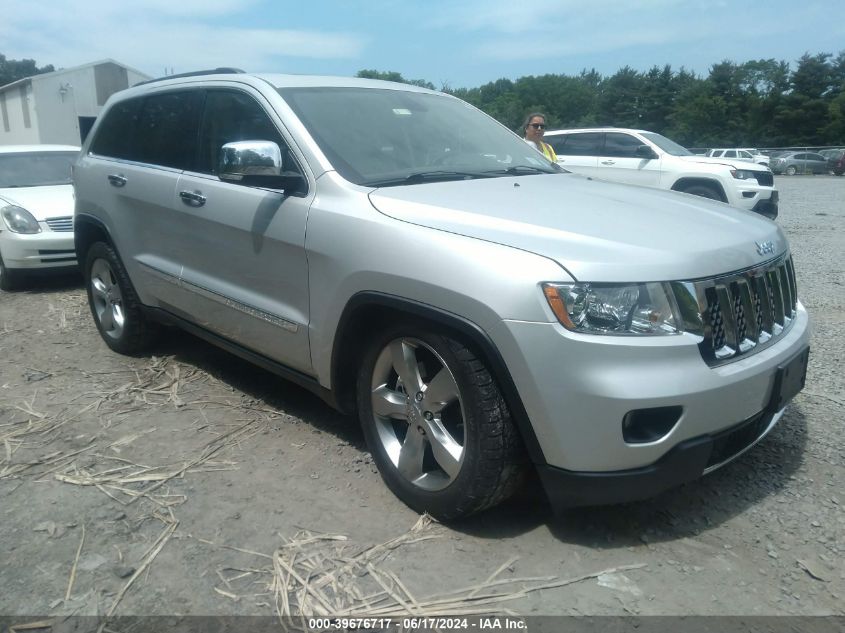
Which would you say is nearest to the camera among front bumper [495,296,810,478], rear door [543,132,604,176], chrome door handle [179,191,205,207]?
front bumper [495,296,810,478]

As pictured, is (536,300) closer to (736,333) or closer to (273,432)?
(736,333)

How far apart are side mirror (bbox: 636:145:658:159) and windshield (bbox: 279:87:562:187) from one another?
872cm

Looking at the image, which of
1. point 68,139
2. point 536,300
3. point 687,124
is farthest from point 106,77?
point 687,124

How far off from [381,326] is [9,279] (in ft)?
20.9

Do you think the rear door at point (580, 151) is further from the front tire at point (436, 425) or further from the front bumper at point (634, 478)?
the front bumper at point (634, 478)

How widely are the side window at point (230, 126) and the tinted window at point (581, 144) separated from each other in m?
10.0

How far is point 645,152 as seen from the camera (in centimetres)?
1248

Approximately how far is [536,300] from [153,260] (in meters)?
2.93

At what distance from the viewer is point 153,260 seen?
457cm

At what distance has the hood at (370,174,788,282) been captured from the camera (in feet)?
8.38

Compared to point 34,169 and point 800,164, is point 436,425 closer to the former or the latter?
point 34,169

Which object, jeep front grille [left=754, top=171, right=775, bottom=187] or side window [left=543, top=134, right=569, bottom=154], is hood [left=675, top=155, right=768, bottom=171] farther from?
side window [left=543, top=134, right=569, bottom=154]

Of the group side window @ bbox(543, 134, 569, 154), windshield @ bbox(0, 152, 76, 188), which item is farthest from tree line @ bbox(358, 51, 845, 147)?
windshield @ bbox(0, 152, 76, 188)

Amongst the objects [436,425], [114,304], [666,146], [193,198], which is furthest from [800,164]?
[436,425]
